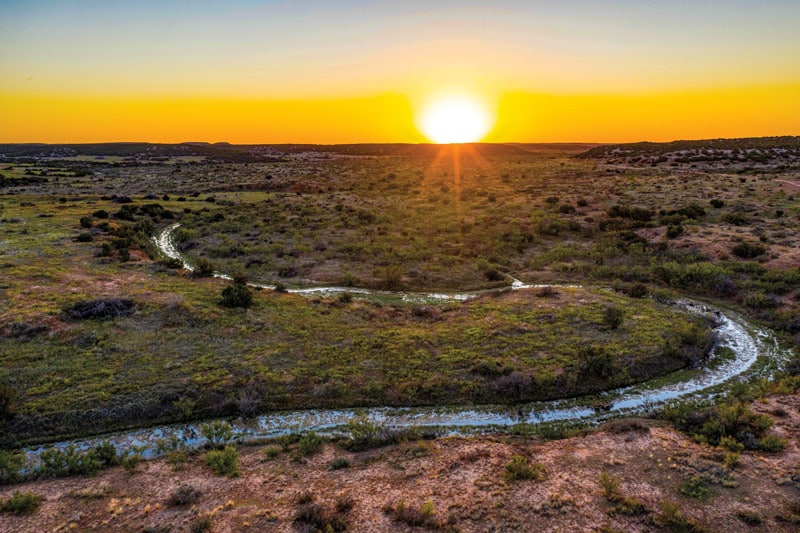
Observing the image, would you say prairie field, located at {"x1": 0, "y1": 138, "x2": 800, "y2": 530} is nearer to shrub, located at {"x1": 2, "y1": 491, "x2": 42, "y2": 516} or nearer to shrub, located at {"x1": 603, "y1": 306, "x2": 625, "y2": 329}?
shrub, located at {"x1": 603, "y1": 306, "x2": 625, "y2": 329}

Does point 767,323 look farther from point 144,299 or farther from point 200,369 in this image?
point 144,299

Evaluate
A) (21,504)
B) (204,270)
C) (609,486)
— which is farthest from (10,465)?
(204,270)

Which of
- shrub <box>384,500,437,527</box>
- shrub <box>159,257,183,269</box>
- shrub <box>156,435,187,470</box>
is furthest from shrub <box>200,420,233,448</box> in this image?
shrub <box>159,257,183,269</box>

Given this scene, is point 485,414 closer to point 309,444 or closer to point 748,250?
point 309,444

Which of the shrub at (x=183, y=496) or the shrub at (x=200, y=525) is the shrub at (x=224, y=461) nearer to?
the shrub at (x=183, y=496)

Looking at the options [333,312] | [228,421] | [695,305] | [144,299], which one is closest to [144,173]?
[144,299]

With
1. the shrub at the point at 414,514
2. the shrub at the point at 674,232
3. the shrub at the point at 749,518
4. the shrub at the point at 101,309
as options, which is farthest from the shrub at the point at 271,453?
the shrub at the point at 674,232

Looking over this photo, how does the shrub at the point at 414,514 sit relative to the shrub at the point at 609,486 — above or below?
below
